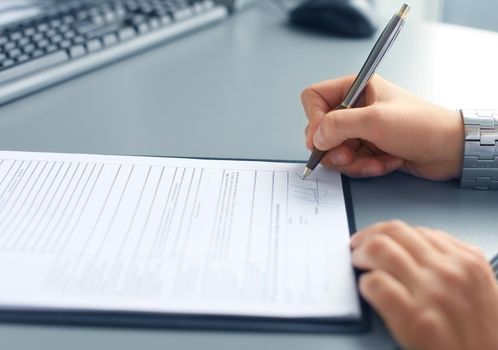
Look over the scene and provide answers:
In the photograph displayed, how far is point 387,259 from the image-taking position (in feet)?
1.43

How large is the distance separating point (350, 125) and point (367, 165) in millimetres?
46

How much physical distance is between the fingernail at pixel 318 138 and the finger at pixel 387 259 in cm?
15

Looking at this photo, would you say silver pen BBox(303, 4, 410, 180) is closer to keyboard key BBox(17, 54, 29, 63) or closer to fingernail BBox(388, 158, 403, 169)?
fingernail BBox(388, 158, 403, 169)

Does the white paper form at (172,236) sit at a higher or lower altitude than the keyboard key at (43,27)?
lower

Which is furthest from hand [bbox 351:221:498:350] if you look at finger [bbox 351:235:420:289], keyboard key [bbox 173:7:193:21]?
keyboard key [bbox 173:7:193:21]

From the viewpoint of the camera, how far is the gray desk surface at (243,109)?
41 cm

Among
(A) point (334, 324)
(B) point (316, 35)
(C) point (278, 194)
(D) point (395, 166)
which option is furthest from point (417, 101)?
(B) point (316, 35)

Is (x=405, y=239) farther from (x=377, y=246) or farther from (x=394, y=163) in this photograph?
(x=394, y=163)

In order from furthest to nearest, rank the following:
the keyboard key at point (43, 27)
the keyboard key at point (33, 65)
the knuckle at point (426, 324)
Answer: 1. the keyboard key at point (43, 27)
2. the keyboard key at point (33, 65)
3. the knuckle at point (426, 324)

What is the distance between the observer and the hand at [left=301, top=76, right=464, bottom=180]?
57 centimetres

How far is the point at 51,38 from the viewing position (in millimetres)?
816

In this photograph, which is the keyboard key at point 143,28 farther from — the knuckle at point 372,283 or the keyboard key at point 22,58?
the knuckle at point 372,283

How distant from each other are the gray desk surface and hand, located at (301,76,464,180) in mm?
16

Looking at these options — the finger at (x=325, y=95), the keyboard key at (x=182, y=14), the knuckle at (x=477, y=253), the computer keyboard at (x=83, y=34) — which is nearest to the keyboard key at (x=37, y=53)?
the computer keyboard at (x=83, y=34)
